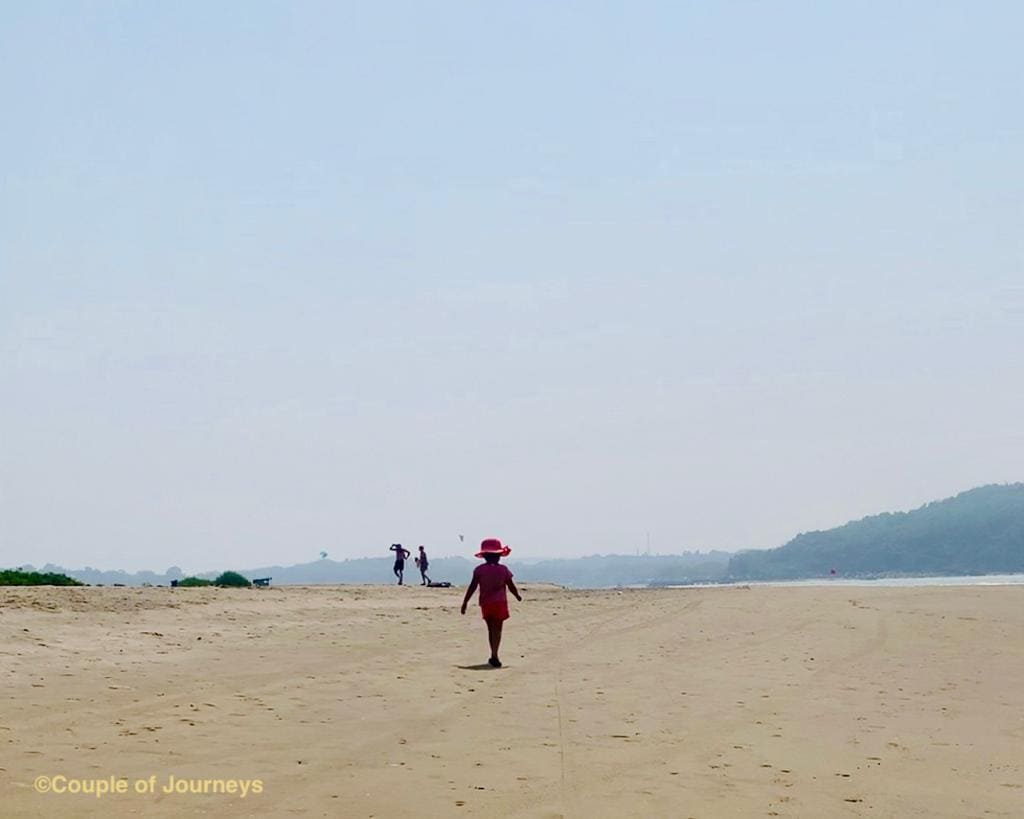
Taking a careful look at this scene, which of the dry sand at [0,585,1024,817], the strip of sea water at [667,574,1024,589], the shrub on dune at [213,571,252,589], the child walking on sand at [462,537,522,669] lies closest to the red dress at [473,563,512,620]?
the child walking on sand at [462,537,522,669]

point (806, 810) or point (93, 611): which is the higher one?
point (93, 611)

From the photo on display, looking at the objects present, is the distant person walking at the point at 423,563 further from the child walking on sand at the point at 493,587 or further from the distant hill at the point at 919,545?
the distant hill at the point at 919,545

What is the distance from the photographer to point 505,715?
11727mm

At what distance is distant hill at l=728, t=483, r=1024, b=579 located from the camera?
13712 cm

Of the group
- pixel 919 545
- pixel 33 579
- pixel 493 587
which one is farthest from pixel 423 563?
pixel 919 545

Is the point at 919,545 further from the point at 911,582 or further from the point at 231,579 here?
the point at 231,579

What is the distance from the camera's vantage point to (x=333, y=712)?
11.7 metres

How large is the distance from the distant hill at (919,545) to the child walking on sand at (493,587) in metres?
118

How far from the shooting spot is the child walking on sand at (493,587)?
16.9m

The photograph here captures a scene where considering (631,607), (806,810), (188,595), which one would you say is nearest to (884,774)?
(806,810)

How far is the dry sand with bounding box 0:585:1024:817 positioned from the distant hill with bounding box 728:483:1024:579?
116367 millimetres

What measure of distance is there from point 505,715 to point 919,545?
5812 inches

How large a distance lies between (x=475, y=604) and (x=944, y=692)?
15565mm

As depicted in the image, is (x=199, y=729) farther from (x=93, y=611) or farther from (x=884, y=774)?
(x=93, y=611)
